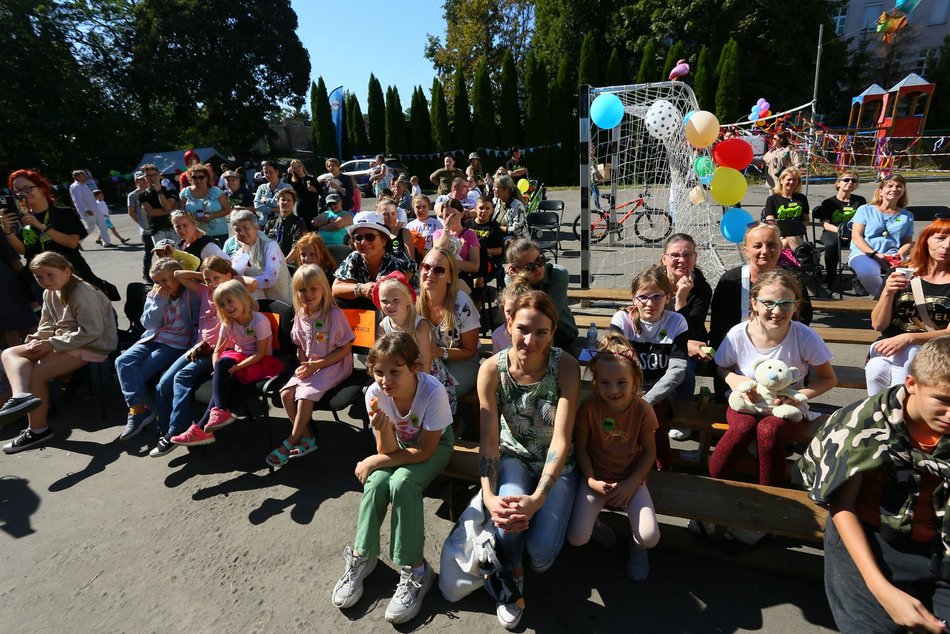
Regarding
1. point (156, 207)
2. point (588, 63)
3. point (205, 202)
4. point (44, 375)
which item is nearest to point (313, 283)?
point (44, 375)

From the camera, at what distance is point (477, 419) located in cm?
349

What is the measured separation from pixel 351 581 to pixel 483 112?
76.4ft

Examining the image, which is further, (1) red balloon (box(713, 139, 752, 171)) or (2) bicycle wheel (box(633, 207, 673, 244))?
(2) bicycle wheel (box(633, 207, 673, 244))

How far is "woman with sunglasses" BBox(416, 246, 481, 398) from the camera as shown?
3.31 m

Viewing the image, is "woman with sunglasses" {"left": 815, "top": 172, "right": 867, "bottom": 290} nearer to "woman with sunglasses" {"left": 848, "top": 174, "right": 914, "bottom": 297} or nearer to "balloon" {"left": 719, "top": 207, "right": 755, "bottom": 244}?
"woman with sunglasses" {"left": 848, "top": 174, "right": 914, "bottom": 297}

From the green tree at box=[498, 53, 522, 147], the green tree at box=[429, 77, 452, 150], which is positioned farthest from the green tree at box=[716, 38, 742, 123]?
the green tree at box=[429, 77, 452, 150]

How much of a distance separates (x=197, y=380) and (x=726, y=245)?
8.30 metres

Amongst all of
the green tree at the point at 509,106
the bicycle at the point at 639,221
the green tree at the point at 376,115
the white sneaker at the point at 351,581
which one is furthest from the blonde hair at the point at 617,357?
the green tree at the point at 376,115

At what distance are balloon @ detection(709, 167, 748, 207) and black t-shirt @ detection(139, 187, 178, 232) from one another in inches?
278

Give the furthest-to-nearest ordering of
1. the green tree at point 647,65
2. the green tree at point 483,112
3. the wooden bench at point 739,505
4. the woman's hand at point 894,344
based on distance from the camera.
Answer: the green tree at point 483,112
the green tree at point 647,65
the woman's hand at point 894,344
the wooden bench at point 739,505

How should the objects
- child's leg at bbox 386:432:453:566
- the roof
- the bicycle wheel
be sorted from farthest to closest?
1. the roof
2. the bicycle wheel
3. child's leg at bbox 386:432:453:566

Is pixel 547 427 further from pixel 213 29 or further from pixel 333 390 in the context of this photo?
pixel 213 29

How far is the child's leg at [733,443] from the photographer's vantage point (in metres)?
2.47

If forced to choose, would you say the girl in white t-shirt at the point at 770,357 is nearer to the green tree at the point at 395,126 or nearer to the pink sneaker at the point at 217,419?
the pink sneaker at the point at 217,419
